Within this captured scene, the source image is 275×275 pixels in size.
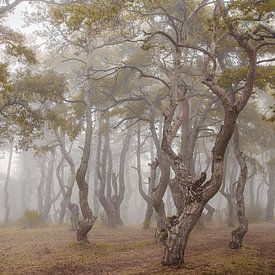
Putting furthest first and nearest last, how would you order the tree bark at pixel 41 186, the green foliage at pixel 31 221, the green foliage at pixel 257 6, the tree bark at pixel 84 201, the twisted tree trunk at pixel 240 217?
the tree bark at pixel 41 186 → the green foliage at pixel 31 221 → the tree bark at pixel 84 201 → the twisted tree trunk at pixel 240 217 → the green foliage at pixel 257 6

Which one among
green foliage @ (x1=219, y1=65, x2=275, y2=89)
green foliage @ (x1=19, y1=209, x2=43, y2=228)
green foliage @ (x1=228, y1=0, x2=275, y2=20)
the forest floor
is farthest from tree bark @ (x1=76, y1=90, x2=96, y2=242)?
green foliage @ (x1=19, y1=209, x2=43, y2=228)

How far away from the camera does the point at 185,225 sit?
27.9ft

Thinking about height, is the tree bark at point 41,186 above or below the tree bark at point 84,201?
above

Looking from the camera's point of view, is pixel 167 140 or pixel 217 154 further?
pixel 167 140

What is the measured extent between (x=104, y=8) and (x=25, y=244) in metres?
9.40

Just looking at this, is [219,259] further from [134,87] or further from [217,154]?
[134,87]

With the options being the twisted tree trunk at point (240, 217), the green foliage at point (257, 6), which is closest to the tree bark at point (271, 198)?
the twisted tree trunk at point (240, 217)

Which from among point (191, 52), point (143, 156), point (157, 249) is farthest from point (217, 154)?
point (143, 156)

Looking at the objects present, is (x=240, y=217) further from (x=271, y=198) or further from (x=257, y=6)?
(x=271, y=198)

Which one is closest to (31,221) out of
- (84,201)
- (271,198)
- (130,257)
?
(84,201)

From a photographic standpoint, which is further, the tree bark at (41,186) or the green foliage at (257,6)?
the tree bark at (41,186)

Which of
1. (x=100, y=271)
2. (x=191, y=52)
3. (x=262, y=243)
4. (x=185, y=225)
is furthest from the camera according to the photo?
(x=191, y=52)

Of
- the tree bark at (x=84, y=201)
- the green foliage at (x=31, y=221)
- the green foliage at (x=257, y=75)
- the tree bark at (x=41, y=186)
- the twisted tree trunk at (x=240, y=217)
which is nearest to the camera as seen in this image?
the twisted tree trunk at (x=240, y=217)

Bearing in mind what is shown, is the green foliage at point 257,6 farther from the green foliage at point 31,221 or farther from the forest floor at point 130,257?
the green foliage at point 31,221
